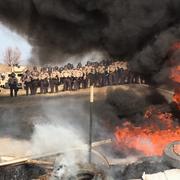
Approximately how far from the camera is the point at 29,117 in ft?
52.9

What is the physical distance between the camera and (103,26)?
52.2 ft

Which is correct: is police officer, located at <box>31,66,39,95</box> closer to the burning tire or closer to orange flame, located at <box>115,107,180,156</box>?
orange flame, located at <box>115,107,180,156</box>

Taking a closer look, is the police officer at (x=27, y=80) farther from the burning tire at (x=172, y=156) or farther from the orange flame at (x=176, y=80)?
the burning tire at (x=172, y=156)

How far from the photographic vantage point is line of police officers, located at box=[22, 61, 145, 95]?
695 inches

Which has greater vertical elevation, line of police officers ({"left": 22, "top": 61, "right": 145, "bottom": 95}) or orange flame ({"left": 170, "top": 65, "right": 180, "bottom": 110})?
line of police officers ({"left": 22, "top": 61, "right": 145, "bottom": 95})

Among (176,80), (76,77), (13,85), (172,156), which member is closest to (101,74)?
(76,77)

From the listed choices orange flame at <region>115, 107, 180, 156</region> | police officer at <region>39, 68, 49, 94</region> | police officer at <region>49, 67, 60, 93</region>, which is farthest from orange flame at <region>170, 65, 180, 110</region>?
police officer at <region>39, 68, 49, 94</region>

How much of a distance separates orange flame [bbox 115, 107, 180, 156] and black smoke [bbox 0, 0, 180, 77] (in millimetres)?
1478

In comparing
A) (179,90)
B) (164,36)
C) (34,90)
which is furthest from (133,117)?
(34,90)

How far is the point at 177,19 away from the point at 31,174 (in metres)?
7.36

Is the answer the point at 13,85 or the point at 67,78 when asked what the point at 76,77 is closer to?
the point at 67,78

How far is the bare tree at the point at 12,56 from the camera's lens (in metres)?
23.6

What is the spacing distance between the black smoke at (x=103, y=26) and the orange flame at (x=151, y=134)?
4.85ft

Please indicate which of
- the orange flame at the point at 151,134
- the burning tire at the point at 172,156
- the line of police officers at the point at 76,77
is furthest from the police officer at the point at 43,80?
the burning tire at the point at 172,156
